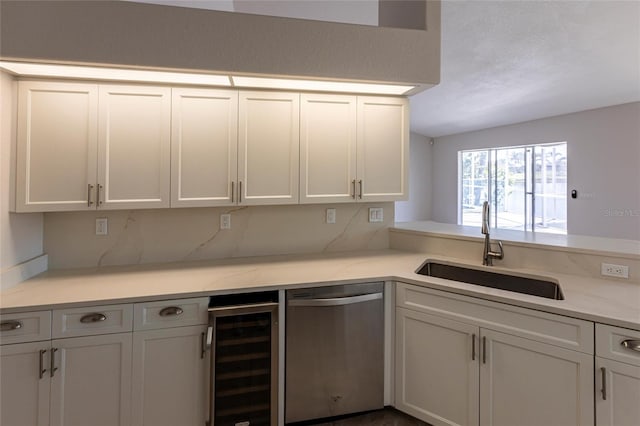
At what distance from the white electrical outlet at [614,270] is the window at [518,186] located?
4912 millimetres

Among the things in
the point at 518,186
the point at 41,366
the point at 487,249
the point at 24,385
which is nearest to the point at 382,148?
the point at 487,249

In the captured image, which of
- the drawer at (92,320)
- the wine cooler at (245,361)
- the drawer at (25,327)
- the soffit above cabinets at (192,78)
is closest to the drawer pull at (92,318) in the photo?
the drawer at (92,320)

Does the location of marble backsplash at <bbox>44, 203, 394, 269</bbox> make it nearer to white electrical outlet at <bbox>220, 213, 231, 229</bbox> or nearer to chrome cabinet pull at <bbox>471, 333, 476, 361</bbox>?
white electrical outlet at <bbox>220, 213, 231, 229</bbox>

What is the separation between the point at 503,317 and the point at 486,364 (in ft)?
0.90

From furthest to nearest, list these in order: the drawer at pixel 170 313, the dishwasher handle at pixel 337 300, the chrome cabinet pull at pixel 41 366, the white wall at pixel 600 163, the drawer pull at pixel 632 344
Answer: the white wall at pixel 600 163 < the dishwasher handle at pixel 337 300 < the drawer at pixel 170 313 < the chrome cabinet pull at pixel 41 366 < the drawer pull at pixel 632 344

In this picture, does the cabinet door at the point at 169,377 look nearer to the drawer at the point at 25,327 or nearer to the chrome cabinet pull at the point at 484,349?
the drawer at the point at 25,327

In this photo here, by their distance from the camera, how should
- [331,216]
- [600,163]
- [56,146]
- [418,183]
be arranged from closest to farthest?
[56,146], [331,216], [600,163], [418,183]

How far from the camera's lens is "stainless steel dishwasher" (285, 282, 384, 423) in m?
1.97

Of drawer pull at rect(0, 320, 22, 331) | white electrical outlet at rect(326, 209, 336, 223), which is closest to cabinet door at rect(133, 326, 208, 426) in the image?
drawer pull at rect(0, 320, 22, 331)

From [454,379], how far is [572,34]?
3517 millimetres

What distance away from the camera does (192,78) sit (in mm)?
2031

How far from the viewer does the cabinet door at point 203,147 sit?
2.17 meters

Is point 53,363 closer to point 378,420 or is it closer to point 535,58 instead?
point 378,420

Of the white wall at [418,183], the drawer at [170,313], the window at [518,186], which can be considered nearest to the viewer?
the drawer at [170,313]
